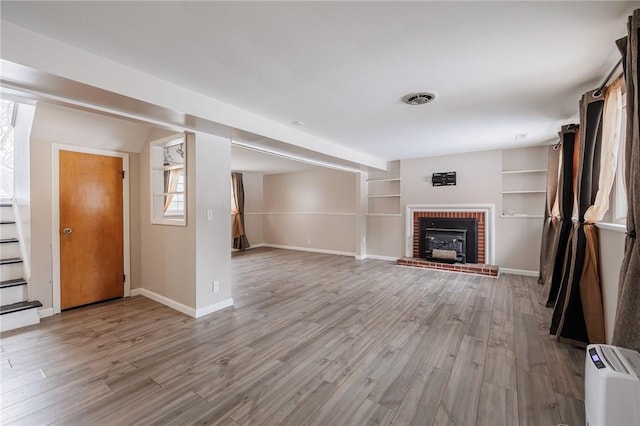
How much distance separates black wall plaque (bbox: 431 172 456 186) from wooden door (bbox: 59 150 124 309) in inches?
225

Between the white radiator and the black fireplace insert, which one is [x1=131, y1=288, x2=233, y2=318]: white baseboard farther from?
the black fireplace insert

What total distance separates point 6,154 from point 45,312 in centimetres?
215

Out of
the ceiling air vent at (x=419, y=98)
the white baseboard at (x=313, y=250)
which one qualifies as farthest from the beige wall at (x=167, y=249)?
the white baseboard at (x=313, y=250)

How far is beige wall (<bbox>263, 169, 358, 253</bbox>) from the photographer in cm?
730

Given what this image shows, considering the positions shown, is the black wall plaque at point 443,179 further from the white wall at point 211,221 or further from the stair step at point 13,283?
the stair step at point 13,283

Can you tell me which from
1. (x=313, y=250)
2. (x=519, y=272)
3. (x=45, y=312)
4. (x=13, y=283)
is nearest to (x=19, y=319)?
(x=45, y=312)

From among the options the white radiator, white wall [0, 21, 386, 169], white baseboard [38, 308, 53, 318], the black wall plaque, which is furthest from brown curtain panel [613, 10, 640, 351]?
white baseboard [38, 308, 53, 318]

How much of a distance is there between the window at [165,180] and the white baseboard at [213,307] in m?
1.17

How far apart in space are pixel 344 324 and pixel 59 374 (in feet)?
8.05

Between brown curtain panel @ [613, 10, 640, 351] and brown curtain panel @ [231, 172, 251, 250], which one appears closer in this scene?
brown curtain panel @ [613, 10, 640, 351]

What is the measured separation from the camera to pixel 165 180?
154 inches

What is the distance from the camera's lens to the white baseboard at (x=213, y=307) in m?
3.15

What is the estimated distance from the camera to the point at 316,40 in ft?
5.94

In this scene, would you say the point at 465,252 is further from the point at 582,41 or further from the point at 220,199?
the point at 220,199
